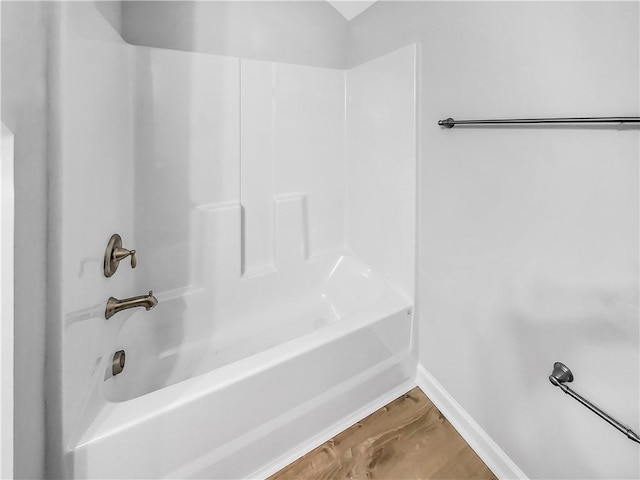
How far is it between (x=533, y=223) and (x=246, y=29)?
1.75 meters

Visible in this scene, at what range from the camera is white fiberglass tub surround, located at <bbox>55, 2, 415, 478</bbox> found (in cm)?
94

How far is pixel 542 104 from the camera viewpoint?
0.98 m

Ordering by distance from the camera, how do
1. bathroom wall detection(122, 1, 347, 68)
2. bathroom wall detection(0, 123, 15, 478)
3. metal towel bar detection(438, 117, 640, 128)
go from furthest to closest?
bathroom wall detection(122, 1, 347, 68) < metal towel bar detection(438, 117, 640, 128) < bathroom wall detection(0, 123, 15, 478)

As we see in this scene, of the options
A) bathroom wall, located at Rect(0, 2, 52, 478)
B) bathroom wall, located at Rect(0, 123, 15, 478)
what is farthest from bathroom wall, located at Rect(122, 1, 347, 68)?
bathroom wall, located at Rect(0, 123, 15, 478)

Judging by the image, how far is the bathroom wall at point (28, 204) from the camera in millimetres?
663

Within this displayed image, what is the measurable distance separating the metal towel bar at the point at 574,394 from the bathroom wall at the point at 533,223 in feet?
0.08

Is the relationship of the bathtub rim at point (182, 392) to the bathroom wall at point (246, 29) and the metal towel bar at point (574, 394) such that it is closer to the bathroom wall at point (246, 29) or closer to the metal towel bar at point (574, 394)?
the metal towel bar at point (574, 394)

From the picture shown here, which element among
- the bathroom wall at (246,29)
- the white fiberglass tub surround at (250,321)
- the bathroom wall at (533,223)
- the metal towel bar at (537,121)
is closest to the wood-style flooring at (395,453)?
the bathroom wall at (533,223)

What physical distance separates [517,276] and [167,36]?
1.94 meters

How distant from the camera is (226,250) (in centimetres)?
179

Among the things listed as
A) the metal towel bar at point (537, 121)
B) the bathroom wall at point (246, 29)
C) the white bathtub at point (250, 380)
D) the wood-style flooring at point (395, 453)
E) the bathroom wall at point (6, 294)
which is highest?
the bathroom wall at point (246, 29)

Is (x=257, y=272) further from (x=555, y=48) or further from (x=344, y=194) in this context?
(x=555, y=48)

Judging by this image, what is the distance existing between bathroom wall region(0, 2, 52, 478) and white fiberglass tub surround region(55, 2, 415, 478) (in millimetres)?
46

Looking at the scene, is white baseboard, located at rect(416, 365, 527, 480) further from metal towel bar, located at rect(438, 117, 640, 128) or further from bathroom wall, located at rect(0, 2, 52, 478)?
bathroom wall, located at rect(0, 2, 52, 478)
